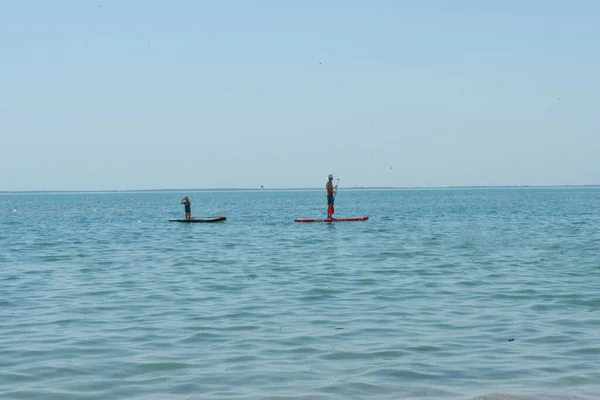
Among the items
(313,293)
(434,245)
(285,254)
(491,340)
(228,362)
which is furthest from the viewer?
(434,245)

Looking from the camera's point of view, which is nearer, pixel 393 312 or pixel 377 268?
pixel 393 312

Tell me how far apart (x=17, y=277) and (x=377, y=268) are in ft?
31.3

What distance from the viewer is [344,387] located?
378 inches

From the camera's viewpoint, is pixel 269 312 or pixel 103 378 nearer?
pixel 103 378

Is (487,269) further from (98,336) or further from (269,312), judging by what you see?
(98,336)

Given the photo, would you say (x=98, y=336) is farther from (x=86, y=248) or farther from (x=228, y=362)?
(x=86, y=248)

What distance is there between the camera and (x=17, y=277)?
70.0 feet

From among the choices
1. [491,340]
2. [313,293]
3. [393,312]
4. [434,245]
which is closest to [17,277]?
[313,293]

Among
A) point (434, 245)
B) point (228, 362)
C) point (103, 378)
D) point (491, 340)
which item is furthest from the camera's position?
point (434, 245)

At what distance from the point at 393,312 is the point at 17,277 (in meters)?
11.1

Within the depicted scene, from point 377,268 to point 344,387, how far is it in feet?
42.8

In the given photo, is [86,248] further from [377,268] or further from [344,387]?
[344,387]

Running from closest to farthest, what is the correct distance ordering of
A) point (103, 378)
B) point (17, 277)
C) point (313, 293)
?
point (103, 378)
point (313, 293)
point (17, 277)

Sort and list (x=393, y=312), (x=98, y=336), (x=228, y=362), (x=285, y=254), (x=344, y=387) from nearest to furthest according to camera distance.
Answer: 1. (x=344, y=387)
2. (x=228, y=362)
3. (x=98, y=336)
4. (x=393, y=312)
5. (x=285, y=254)
